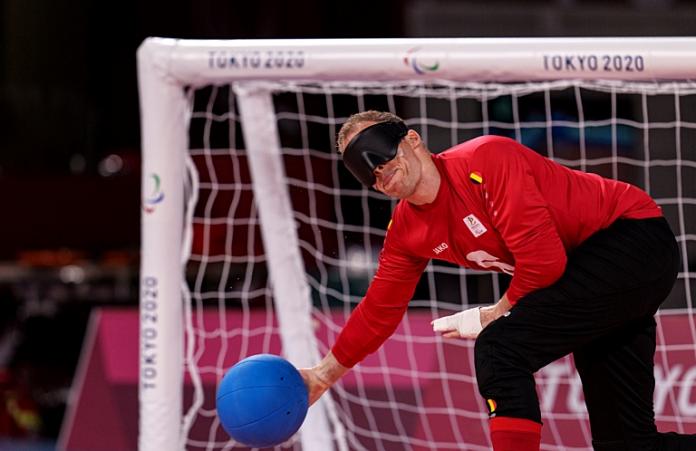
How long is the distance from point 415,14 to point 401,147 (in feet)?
23.0

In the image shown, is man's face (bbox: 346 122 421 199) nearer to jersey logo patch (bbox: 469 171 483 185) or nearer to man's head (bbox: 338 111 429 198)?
man's head (bbox: 338 111 429 198)

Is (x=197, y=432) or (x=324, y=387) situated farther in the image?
(x=197, y=432)

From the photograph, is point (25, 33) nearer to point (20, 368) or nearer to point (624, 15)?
point (20, 368)

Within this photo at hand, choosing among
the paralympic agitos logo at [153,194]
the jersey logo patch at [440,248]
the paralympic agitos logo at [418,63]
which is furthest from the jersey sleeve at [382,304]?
the paralympic agitos logo at [153,194]

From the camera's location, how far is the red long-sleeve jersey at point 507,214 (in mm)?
2703

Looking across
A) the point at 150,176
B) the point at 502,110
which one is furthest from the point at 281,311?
the point at 502,110

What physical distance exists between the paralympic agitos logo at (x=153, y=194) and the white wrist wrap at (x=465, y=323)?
1.49 meters

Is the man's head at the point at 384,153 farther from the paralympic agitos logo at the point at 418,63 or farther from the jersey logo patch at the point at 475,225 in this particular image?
the paralympic agitos logo at the point at 418,63

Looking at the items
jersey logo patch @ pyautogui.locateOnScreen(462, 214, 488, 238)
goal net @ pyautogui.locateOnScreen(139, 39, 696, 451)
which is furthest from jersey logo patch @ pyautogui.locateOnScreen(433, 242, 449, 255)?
goal net @ pyautogui.locateOnScreen(139, 39, 696, 451)

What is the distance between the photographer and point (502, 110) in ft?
28.9

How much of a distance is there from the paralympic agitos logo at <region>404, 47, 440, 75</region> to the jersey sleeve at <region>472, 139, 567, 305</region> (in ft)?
3.45

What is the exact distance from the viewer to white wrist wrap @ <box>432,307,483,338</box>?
2850 millimetres

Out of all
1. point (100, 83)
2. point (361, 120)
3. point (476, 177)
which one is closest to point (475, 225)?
point (476, 177)

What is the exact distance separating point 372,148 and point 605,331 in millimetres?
758
